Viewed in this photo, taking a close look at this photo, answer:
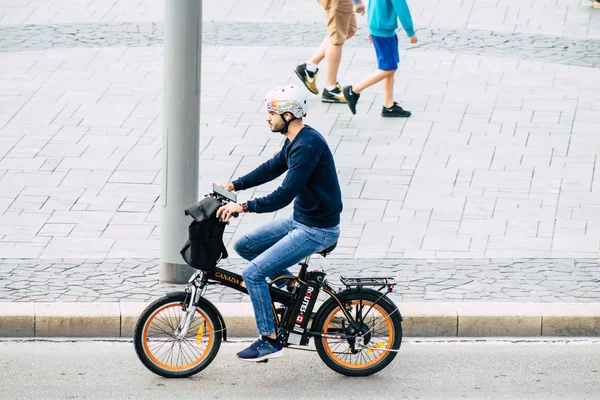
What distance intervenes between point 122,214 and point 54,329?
82.1 inches

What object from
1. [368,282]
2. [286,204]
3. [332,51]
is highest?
[286,204]

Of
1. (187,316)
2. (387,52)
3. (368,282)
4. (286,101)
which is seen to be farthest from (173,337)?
(387,52)

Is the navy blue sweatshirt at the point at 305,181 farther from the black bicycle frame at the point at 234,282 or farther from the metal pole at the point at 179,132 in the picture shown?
the metal pole at the point at 179,132

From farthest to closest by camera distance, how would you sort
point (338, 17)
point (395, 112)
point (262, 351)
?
point (338, 17), point (395, 112), point (262, 351)

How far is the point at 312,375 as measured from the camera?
23.4 ft

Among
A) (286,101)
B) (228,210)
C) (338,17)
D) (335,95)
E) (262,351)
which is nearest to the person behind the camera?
(228,210)

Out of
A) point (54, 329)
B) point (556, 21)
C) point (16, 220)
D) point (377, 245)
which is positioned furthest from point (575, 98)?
point (54, 329)

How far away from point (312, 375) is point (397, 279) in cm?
145

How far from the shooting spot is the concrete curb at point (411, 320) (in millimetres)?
7609

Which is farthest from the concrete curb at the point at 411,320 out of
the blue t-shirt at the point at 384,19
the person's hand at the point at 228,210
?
the blue t-shirt at the point at 384,19

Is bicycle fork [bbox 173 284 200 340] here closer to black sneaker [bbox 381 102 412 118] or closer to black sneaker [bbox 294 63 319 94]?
black sneaker [bbox 381 102 412 118]

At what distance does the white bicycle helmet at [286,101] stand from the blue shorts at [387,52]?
17.0ft

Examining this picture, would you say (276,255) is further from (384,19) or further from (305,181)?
(384,19)

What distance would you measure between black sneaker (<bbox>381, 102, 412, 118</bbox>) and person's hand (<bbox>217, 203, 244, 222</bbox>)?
5.74 meters
